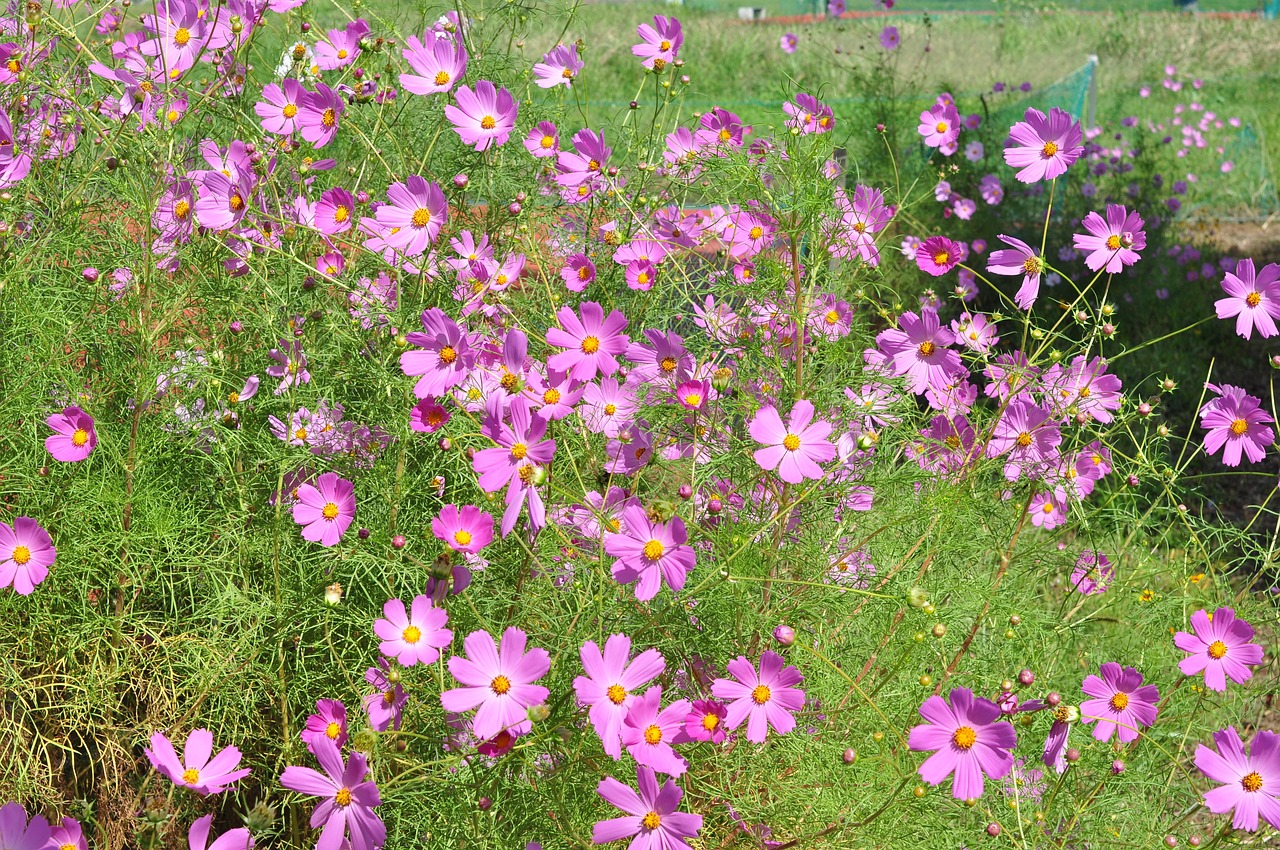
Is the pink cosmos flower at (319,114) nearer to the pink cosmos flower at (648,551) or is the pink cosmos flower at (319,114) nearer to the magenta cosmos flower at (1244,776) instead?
the pink cosmos flower at (648,551)

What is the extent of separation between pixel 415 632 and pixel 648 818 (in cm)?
28

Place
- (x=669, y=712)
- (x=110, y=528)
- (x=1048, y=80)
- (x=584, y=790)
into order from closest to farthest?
(x=669, y=712)
(x=584, y=790)
(x=110, y=528)
(x=1048, y=80)

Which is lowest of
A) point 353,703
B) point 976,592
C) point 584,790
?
point 353,703

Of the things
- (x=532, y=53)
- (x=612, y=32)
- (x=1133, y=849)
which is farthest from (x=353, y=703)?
(x=612, y=32)

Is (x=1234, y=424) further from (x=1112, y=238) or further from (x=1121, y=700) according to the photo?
(x=1121, y=700)

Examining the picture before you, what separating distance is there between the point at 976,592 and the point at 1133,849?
37 cm

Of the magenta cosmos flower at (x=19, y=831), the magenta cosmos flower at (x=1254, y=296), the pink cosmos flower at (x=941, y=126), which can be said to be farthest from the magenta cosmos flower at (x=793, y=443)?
the pink cosmos flower at (x=941, y=126)

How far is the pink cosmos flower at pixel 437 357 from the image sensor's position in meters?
1.17

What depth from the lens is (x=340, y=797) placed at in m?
1.02

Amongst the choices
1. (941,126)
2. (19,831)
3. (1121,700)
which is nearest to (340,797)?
(19,831)

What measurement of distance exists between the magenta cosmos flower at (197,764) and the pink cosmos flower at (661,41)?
3.59 ft

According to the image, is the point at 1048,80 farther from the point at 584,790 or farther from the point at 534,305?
the point at 584,790

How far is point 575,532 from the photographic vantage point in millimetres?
1330

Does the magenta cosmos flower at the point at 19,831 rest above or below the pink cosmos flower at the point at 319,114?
below
